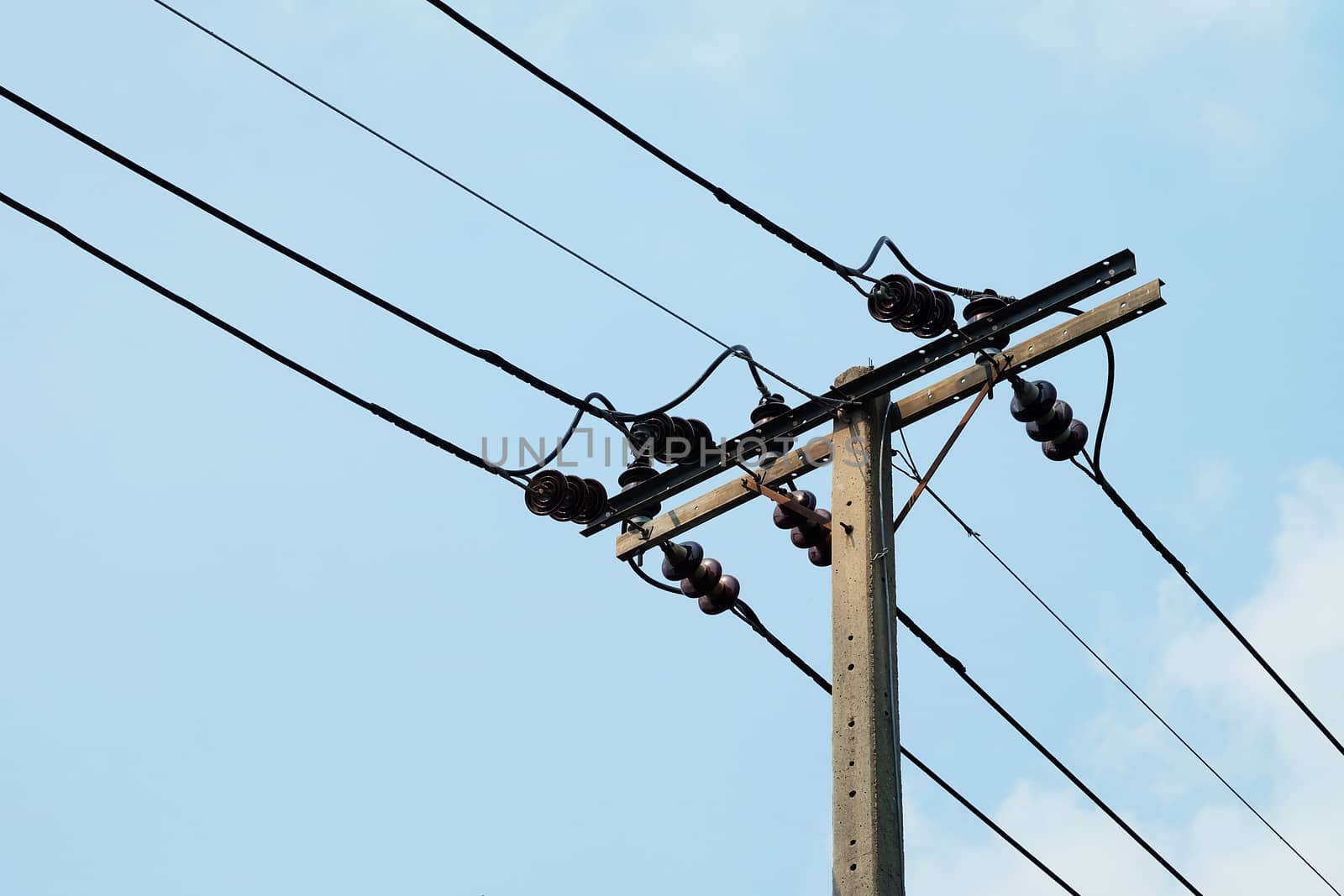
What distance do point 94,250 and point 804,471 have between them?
3693mm

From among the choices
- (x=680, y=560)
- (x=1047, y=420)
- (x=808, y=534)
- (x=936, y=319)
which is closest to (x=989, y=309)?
(x=936, y=319)

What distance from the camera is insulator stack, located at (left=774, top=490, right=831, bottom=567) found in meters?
10.2

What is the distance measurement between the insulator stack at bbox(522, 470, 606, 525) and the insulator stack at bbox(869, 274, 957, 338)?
173 cm

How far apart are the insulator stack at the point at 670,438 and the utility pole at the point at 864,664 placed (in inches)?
32.3

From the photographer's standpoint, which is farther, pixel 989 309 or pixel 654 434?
pixel 654 434

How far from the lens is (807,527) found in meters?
10.2

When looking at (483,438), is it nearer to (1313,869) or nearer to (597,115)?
(597,115)

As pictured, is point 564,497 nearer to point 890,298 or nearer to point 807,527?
point 807,527

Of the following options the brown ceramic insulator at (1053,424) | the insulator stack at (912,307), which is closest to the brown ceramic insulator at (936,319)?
the insulator stack at (912,307)

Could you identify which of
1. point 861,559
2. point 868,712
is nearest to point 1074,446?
point 861,559

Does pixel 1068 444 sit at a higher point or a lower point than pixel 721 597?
higher

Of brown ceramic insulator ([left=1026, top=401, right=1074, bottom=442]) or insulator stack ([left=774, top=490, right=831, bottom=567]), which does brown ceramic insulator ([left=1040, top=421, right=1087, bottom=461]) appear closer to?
brown ceramic insulator ([left=1026, top=401, right=1074, bottom=442])

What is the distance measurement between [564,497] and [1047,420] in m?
2.57

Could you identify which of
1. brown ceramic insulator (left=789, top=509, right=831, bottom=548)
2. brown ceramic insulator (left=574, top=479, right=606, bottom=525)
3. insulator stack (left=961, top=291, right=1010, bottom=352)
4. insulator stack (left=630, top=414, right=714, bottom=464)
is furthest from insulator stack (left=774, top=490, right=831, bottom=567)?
insulator stack (left=961, top=291, right=1010, bottom=352)
